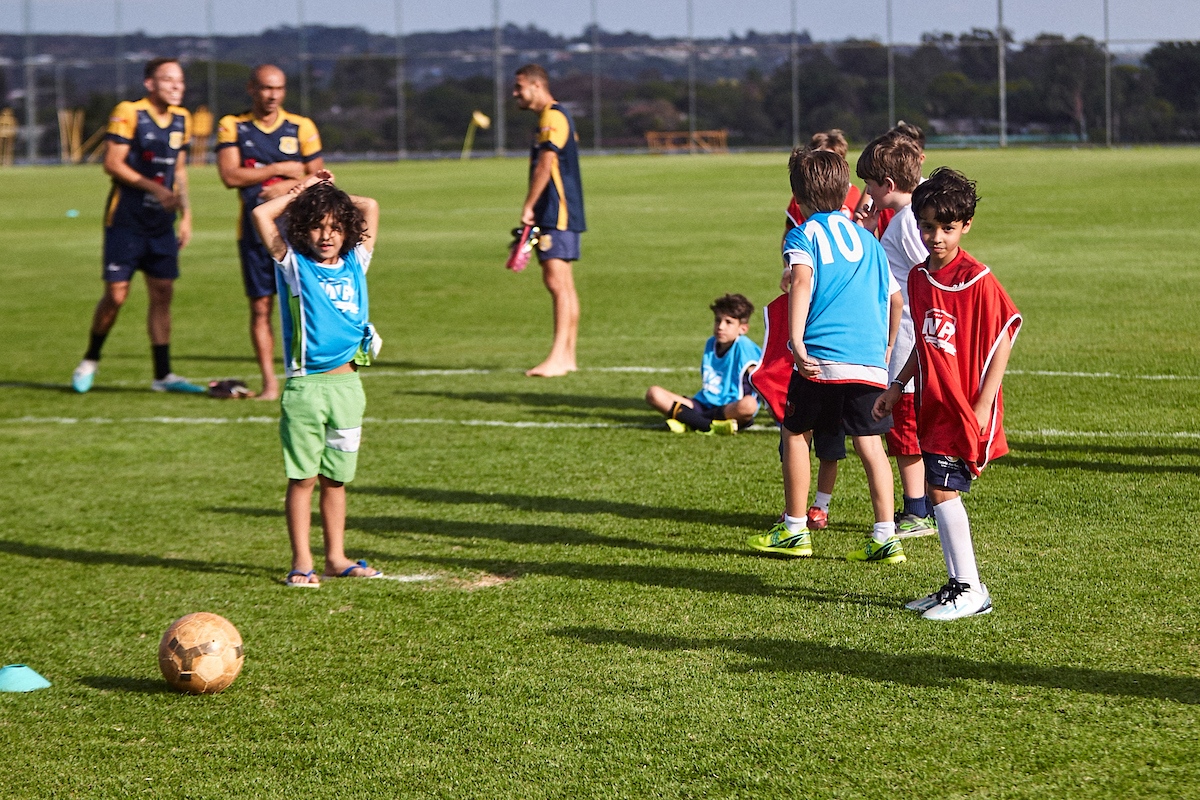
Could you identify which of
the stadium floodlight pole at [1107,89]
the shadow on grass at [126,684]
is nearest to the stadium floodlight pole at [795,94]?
the stadium floodlight pole at [1107,89]

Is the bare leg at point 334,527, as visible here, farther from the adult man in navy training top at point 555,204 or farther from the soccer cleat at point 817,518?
the adult man in navy training top at point 555,204

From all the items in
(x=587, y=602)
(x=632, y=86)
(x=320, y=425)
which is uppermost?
(x=632, y=86)

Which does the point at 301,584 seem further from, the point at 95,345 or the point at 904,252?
the point at 95,345

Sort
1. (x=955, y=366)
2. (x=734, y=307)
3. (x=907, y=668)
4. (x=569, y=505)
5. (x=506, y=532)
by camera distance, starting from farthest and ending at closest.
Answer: (x=734, y=307), (x=569, y=505), (x=506, y=532), (x=955, y=366), (x=907, y=668)

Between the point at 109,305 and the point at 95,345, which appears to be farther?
the point at 95,345

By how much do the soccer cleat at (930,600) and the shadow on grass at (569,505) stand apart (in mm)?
1256

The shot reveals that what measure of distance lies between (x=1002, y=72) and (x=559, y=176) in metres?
34.9

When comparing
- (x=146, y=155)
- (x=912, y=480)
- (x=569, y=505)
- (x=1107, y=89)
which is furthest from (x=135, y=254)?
(x=1107, y=89)

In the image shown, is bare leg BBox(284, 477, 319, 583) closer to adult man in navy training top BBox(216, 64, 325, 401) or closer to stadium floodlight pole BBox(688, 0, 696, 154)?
adult man in navy training top BBox(216, 64, 325, 401)

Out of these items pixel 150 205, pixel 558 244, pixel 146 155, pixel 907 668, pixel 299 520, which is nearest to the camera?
pixel 907 668

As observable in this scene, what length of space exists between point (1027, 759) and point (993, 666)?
25.6 inches

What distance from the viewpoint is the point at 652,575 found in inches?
210

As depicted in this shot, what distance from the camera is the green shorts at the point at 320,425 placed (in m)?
5.28

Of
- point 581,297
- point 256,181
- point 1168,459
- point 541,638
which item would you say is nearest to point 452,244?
point 581,297
